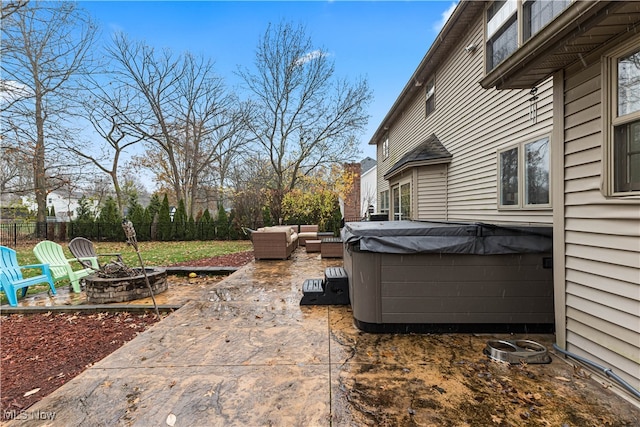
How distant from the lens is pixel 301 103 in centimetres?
1563

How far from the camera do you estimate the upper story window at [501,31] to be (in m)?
3.85

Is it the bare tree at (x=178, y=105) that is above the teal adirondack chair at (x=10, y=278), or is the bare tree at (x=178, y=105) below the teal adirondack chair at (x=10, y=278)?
above

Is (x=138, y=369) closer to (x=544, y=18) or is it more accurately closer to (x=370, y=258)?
(x=370, y=258)

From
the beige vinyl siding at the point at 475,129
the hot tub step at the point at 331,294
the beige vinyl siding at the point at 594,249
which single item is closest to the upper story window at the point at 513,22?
the beige vinyl siding at the point at 594,249

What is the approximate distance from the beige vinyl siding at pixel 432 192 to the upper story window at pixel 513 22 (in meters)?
3.63

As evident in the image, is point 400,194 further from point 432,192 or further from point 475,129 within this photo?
point 475,129

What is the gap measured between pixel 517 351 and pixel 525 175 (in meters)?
3.16

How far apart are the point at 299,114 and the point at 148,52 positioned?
A: 8.57m

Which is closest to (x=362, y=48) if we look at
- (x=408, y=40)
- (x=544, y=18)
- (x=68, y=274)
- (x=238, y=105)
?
(x=408, y=40)

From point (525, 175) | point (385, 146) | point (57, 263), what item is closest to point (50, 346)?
point (57, 263)

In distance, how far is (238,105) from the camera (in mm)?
17797

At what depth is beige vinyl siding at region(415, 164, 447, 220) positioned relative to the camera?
7.98 m

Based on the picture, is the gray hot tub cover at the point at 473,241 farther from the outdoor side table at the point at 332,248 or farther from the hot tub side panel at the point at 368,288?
the outdoor side table at the point at 332,248

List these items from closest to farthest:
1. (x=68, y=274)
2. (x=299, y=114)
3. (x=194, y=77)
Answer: (x=68, y=274) < (x=299, y=114) < (x=194, y=77)
